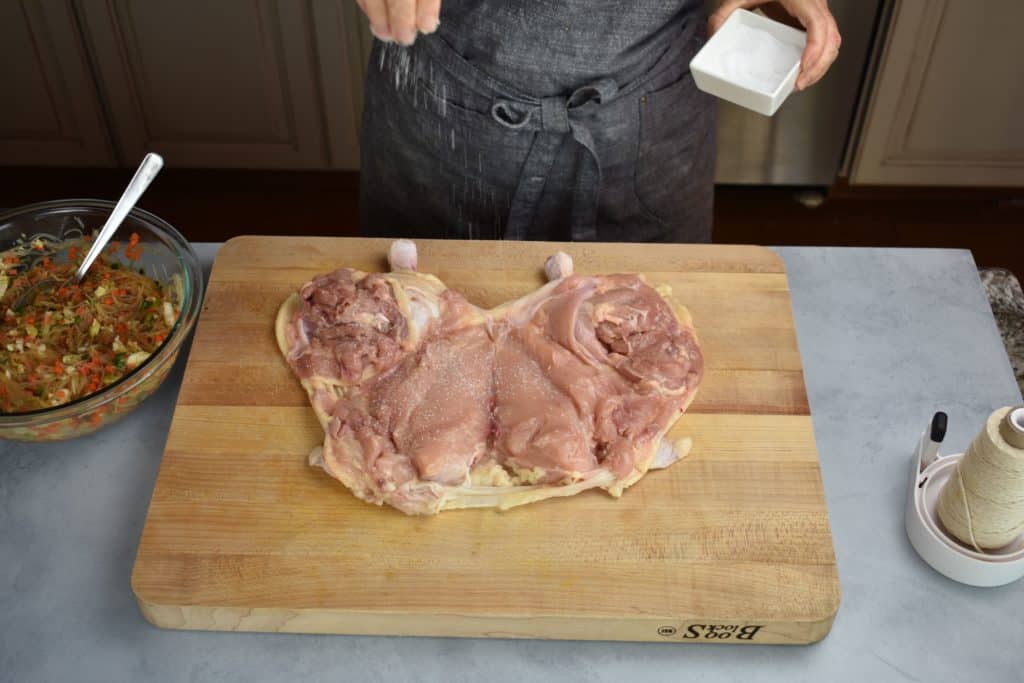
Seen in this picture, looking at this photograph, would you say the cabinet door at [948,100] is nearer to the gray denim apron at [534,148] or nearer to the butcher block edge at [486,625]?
the gray denim apron at [534,148]

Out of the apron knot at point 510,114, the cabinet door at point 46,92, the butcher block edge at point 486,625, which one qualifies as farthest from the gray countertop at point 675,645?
the cabinet door at point 46,92

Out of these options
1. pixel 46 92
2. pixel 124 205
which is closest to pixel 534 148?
pixel 124 205

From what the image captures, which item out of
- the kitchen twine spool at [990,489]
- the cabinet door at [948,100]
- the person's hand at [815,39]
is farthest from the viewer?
the cabinet door at [948,100]

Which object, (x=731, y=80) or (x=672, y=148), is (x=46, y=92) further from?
(x=731, y=80)

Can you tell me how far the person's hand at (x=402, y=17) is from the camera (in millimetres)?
1393

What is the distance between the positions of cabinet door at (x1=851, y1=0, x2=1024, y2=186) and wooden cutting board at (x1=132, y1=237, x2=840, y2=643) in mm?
1672

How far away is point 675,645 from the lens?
4.41 feet

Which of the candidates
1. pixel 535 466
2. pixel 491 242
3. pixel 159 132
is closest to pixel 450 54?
pixel 491 242

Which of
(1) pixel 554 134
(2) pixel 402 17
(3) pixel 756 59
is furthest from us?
(1) pixel 554 134

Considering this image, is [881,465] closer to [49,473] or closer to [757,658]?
[757,658]

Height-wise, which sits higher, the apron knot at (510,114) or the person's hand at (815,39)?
the person's hand at (815,39)

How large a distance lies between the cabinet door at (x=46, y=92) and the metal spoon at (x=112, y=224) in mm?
1636

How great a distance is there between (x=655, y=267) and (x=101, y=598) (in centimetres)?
101

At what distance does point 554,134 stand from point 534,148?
4cm
